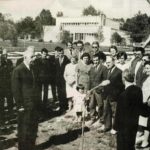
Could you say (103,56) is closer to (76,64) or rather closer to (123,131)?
(76,64)

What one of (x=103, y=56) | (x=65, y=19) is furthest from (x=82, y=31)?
(x=103, y=56)

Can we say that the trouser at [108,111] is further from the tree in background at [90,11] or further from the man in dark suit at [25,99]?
the tree in background at [90,11]

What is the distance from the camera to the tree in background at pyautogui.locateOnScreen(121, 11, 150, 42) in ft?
9.44

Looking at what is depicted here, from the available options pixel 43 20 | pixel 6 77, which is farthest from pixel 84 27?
Result: pixel 6 77

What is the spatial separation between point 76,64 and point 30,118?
0.81 meters

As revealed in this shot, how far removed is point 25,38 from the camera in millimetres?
3170

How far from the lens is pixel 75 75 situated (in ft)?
9.82

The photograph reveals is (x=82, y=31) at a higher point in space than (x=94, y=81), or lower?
higher

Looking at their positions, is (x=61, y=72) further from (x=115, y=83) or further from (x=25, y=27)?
(x=115, y=83)

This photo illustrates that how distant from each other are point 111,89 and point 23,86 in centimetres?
75

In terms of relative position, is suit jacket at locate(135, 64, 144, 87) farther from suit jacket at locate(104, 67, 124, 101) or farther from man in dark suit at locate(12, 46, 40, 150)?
man in dark suit at locate(12, 46, 40, 150)

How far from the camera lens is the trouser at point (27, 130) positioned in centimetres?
235

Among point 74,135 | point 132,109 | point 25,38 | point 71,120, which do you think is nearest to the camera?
point 132,109

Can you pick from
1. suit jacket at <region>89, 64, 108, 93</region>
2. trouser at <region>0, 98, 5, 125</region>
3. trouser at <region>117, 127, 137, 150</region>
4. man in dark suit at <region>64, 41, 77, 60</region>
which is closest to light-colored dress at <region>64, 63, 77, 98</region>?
man in dark suit at <region>64, 41, 77, 60</region>
